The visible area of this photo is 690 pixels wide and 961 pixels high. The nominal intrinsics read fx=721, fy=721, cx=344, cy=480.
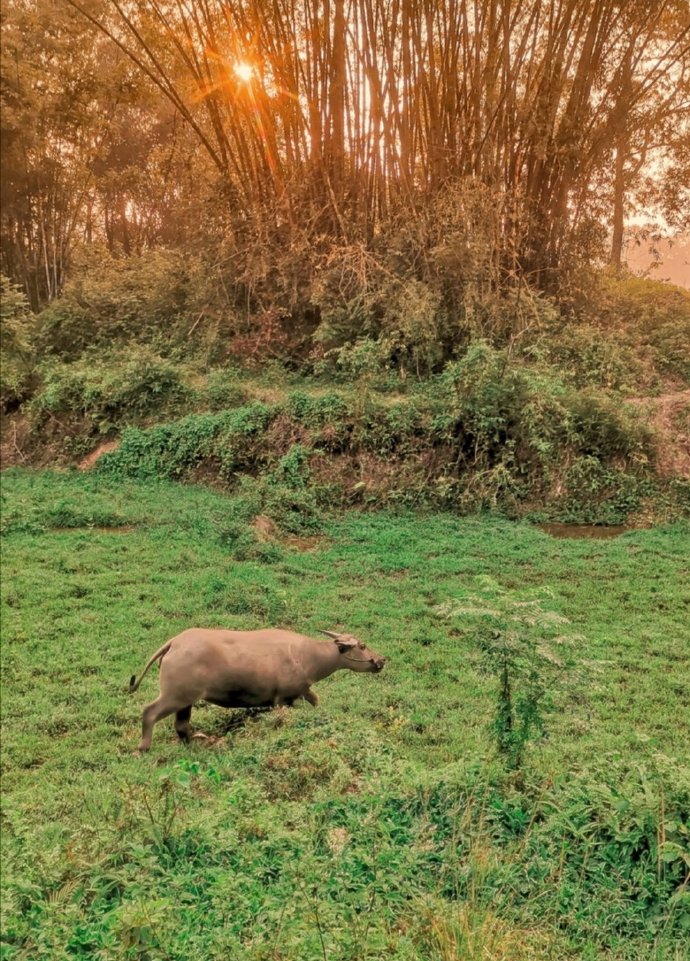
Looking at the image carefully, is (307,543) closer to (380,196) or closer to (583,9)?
(380,196)

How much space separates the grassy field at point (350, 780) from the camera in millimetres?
1890

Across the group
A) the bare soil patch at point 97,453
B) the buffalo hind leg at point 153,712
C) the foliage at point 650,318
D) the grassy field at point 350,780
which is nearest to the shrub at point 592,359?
the foliage at point 650,318

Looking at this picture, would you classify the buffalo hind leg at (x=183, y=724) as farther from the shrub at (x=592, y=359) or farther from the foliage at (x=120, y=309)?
the foliage at (x=120, y=309)

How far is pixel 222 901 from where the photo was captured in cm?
194

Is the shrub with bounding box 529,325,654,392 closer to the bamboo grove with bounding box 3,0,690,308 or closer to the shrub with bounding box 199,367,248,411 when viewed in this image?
the bamboo grove with bounding box 3,0,690,308

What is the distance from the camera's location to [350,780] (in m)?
2.85

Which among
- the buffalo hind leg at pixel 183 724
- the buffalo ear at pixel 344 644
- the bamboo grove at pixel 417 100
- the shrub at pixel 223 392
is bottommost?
the buffalo hind leg at pixel 183 724

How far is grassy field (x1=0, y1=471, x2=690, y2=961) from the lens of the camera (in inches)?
74.4

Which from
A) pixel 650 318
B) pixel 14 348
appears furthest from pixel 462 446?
pixel 14 348

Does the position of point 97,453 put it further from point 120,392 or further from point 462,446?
point 462,446

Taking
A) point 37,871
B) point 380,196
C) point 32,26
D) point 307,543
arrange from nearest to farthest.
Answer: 1. point 37,871
2. point 307,543
3. point 380,196
4. point 32,26

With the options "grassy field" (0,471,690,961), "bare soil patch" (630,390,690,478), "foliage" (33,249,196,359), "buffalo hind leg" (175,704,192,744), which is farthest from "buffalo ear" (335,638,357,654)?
"foliage" (33,249,196,359)

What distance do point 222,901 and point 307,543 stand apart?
182 inches

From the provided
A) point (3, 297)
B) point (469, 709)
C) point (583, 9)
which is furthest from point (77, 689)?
point (583, 9)
